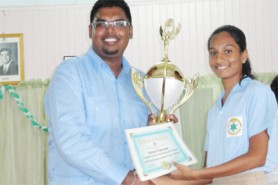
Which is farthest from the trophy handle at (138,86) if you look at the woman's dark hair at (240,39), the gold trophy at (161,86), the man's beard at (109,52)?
the woman's dark hair at (240,39)

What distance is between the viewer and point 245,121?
1419mm

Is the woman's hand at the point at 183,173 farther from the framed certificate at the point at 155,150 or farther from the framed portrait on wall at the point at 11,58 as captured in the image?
the framed portrait on wall at the point at 11,58

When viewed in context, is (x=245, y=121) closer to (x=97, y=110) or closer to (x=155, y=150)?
(x=155, y=150)

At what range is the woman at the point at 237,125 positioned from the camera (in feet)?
4.54

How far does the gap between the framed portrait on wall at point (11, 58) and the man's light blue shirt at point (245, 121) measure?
2410 millimetres

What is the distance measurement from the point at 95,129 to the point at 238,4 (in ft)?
8.32

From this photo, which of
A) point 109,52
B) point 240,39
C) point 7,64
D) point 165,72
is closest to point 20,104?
point 7,64

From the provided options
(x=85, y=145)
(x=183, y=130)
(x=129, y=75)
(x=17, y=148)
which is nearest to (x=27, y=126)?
(x=17, y=148)

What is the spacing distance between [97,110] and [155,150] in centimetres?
25

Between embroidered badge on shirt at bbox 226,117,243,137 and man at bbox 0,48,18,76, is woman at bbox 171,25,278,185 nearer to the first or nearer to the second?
embroidered badge on shirt at bbox 226,117,243,137

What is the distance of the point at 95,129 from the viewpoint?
56.5 inches

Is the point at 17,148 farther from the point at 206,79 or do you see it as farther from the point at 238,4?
the point at 238,4

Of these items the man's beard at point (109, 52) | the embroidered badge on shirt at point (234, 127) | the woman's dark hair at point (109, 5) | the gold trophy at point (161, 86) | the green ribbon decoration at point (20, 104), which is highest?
the woman's dark hair at point (109, 5)

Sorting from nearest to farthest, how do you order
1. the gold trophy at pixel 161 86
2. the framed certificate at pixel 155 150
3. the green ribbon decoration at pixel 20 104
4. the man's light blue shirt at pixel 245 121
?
the framed certificate at pixel 155 150 → the man's light blue shirt at pixel 245 121 → the gold trophy at pixel 161 86 → the green ribbon decoration at pixel 20 104
